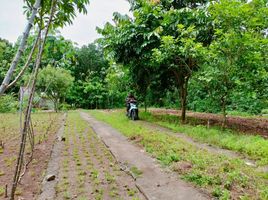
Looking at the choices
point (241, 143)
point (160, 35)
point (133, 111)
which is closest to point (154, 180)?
point (241, 143)

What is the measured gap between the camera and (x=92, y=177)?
402cm

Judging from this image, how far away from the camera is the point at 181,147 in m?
5.63

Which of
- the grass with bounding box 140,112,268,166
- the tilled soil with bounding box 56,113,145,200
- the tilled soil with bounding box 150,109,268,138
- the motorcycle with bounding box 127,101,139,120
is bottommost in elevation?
the tilled soil with bounding box 56,113,145,200

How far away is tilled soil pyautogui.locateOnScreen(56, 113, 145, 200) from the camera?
339 centimetres

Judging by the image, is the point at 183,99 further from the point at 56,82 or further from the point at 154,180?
the point at 56,82

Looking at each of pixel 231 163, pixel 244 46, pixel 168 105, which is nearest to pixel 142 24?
pixel 244 46

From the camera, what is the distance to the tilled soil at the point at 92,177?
3.39 metres

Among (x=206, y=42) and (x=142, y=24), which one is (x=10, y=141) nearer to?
(x=142, y=24)

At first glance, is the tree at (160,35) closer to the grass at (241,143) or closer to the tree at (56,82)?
the grass at (241,143)

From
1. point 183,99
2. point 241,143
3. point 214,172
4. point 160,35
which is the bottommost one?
point 214,172

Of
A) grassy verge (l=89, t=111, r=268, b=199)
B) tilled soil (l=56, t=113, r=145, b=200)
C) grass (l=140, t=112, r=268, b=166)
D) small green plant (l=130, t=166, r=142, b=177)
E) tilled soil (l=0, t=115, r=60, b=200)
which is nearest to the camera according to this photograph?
grassy verge (l=89, t=111, r=268, b=199)

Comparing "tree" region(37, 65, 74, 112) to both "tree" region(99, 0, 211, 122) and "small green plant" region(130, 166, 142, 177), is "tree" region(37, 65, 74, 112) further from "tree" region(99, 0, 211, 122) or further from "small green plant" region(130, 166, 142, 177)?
"small green plant" region(130, 166, 142, 177)

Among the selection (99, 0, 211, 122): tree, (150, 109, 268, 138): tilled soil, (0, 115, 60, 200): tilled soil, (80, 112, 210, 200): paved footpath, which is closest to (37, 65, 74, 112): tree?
(99, 0, 211, 122): tree

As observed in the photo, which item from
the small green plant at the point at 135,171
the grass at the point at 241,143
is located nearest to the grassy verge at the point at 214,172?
the small green plant at the point at 135,171
